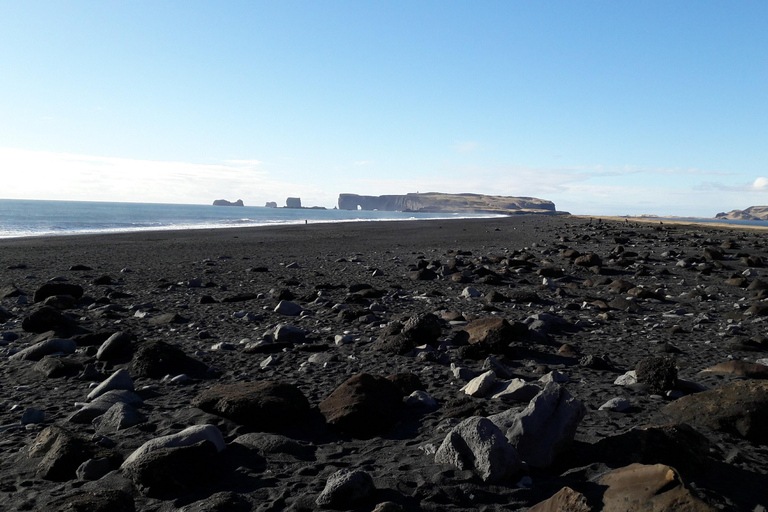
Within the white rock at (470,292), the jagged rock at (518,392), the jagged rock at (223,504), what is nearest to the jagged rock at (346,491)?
the jagged rock at (223,504)

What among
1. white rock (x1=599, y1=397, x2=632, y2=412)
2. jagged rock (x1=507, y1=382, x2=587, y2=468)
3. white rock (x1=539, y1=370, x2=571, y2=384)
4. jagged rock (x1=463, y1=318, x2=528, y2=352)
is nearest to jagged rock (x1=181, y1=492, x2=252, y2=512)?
jagged rock (x1=507, y1=382, x2=587, y2=468)

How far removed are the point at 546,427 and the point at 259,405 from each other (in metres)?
2.03

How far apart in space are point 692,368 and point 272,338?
4570 millimetres

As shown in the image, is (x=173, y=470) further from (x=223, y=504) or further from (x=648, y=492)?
(x=648, y=492)

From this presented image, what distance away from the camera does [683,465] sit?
300cm

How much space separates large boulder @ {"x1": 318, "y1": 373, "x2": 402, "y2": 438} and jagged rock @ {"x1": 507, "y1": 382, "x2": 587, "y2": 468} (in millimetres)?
1030

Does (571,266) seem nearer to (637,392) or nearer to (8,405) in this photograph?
(637,392)

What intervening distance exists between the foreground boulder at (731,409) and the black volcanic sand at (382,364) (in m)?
0.08

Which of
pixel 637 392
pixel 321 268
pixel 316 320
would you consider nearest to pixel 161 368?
pixel 316 320

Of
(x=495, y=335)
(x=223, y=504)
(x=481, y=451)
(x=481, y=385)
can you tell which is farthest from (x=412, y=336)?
(x=223, y=504)

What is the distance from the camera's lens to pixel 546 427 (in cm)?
322

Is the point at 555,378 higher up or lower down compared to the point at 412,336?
lower down

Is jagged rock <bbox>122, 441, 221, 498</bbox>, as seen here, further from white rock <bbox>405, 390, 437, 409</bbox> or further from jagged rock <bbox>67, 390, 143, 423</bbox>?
white rock <bbox>405, 390, 437, 409</bbox>

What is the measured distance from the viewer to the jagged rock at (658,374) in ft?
14.3
